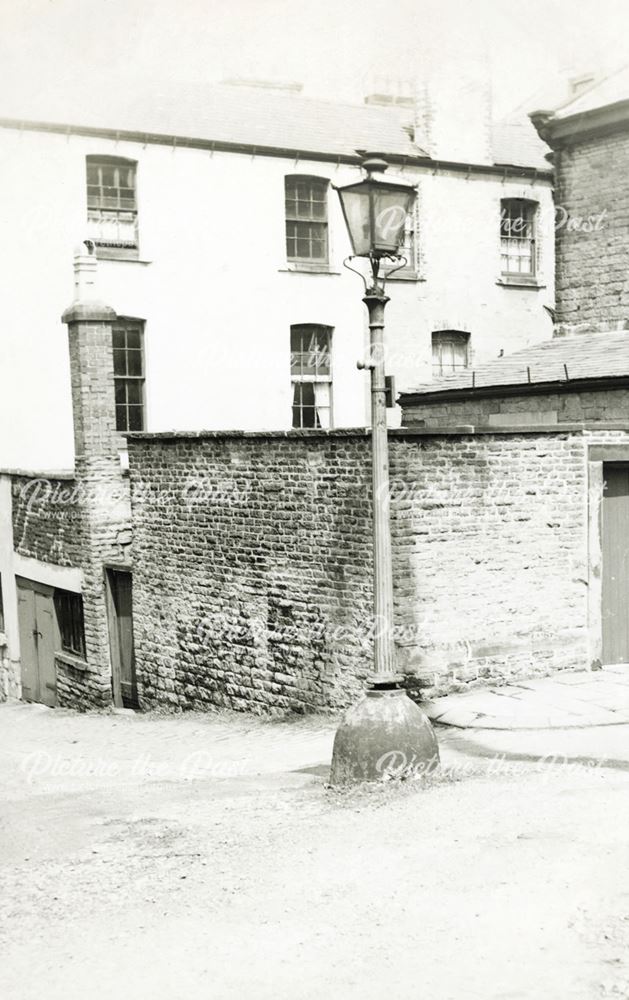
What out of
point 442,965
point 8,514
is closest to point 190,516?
point 8,514

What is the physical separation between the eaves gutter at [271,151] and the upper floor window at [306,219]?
0.62 m

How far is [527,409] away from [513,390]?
0.36 meters

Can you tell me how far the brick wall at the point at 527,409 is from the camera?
48.4 feet

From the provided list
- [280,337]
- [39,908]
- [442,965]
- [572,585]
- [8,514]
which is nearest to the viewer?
[442,965]

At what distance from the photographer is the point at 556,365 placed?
16266 millimetres

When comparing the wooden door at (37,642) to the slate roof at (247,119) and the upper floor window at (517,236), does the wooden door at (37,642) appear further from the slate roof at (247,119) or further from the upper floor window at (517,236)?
the upper floor window at (517,236)

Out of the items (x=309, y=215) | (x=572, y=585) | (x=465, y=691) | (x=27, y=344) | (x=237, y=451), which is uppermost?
(x=309, y=215)

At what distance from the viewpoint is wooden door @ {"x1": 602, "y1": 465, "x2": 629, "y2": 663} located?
12.2 meters

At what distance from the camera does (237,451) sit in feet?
41.5

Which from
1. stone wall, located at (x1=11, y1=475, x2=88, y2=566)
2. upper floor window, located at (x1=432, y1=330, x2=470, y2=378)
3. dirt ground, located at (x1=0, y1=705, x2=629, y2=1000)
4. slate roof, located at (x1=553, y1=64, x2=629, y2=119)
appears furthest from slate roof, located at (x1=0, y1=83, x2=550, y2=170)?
dirt ground, located at (x1=0, y1=705, x2=629, y2=1000)

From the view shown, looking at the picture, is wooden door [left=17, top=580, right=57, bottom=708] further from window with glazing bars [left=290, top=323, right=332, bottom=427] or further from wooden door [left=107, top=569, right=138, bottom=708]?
window with glazing bars [left=290, top=323, right=332, bottom=427]

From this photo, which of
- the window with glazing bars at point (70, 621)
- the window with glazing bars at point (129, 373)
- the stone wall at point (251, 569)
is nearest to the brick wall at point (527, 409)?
the stone wall at point (251, 569)

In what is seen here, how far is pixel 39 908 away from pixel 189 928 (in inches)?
38.9

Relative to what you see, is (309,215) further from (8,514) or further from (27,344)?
(8,514)
